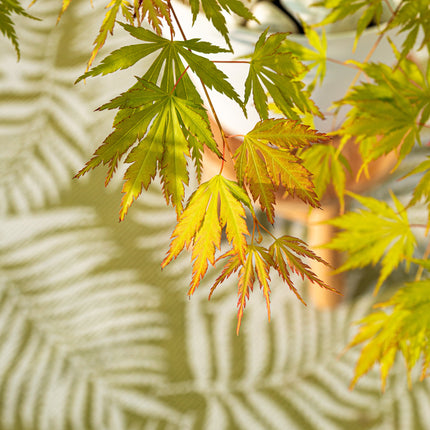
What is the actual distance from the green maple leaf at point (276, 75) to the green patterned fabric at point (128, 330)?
48cm

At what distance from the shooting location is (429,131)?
905mm

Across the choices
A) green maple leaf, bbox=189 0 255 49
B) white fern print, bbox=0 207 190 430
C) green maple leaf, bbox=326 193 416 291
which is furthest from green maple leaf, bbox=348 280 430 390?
white fern print, bbox=0 207 190 430

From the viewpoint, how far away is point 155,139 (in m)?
0.30

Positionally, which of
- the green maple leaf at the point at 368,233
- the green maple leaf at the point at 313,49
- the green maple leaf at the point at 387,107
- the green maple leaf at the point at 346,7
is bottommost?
the green maple leaf at the point at 368,233

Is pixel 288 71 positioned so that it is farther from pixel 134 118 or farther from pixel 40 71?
pixel 40 71

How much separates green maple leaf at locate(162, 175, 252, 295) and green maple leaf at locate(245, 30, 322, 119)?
0.21 feet

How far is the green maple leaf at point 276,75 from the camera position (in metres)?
0.31

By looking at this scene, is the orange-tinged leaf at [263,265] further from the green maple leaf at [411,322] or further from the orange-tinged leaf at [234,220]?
the green maple leaf at [411,322]

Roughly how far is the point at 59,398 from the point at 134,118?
0.62 meters

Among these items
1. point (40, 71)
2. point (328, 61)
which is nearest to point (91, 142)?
point (40, 71)

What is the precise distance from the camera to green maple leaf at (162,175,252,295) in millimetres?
310

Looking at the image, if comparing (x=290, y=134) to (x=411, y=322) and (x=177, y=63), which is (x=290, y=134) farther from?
(x=411, y=322)

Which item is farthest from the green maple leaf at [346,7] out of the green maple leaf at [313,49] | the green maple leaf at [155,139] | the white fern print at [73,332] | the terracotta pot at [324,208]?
the white fern print at [73,332]

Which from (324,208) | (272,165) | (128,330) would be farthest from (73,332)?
(272,165)
